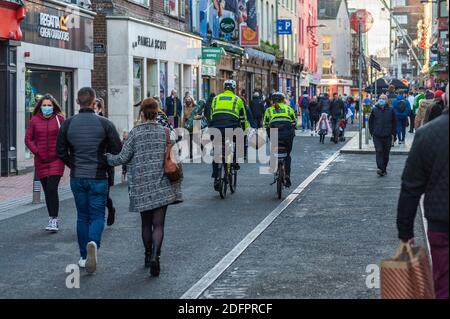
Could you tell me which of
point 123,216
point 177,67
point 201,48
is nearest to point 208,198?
point 123,216

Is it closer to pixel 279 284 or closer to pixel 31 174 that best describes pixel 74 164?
pixel 279 284

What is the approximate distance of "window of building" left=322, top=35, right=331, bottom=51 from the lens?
10119 cm

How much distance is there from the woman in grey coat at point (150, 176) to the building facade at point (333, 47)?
286 ft

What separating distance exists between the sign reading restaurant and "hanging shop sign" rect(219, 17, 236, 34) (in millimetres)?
9468

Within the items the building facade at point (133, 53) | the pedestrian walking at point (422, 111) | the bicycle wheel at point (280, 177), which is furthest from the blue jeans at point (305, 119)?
the bicycle wheel at point (280, 177)

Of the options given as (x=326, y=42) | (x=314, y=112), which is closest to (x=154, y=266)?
(x=314, y=112)

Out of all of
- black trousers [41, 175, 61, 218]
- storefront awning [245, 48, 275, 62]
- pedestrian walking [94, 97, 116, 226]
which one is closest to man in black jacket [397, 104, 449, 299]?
pedestrian walking [94, 97, 116, 226]

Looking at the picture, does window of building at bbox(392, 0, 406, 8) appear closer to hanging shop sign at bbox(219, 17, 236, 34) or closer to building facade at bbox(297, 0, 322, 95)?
building facade at bbox(297, 0, 322, 95)

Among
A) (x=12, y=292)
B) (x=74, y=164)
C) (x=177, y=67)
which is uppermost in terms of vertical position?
(x=177, y=67)

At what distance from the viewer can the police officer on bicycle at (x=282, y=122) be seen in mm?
14781

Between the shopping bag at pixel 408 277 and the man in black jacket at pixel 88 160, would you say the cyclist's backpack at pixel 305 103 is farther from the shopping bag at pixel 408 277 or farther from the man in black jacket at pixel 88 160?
the shopping bag at pixel 408 277

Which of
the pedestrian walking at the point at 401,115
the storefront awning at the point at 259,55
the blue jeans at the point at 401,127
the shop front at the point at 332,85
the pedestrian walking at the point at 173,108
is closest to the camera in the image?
the pedestrian walking at the point at 173,108

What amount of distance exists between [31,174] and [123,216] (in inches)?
301
